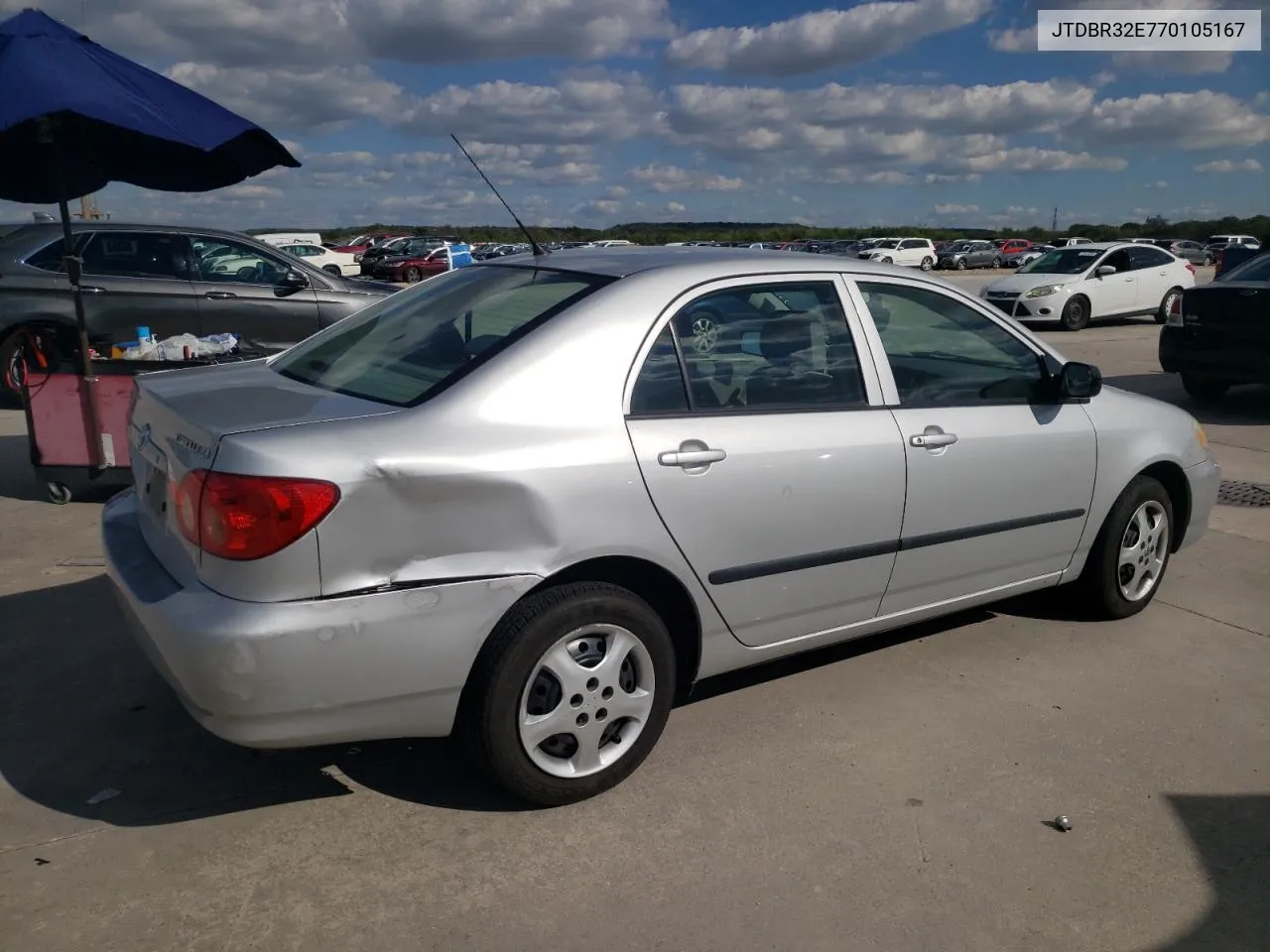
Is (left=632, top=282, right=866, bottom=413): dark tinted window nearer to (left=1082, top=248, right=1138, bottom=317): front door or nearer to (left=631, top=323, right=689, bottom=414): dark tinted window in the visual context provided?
(left=631, top=323, right=689, bottom=414): dark tinted window

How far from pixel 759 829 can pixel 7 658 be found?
119 inches

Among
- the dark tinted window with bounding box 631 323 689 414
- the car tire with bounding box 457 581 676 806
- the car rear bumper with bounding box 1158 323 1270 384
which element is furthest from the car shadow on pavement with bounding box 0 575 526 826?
the car rear bumper with bounding box 1158 323 1270 384

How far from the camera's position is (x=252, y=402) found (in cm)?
310

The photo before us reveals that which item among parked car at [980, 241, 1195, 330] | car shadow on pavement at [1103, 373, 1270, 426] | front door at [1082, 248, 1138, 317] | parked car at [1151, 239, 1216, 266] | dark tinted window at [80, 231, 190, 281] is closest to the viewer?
dark tinted window at [80, 231, 190, 281]

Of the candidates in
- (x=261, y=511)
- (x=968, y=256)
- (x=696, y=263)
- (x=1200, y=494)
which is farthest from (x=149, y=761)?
(x=968, y=256)

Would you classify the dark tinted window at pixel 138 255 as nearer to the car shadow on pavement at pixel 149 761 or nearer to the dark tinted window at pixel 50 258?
the dark tinted window at pixel 50 258

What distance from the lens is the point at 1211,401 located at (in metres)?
10.7

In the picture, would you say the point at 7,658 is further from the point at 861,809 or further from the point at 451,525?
the point at 861,809

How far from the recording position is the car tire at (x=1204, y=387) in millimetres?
10172

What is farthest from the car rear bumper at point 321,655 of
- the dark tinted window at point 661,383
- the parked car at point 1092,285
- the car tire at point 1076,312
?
the car tire at point 1076,312

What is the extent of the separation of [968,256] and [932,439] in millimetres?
51605

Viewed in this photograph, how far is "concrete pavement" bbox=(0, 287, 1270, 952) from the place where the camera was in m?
2.66

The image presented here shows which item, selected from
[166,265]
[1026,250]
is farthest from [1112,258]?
[1026,250]

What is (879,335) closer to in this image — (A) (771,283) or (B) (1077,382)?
(A) (771,283)
